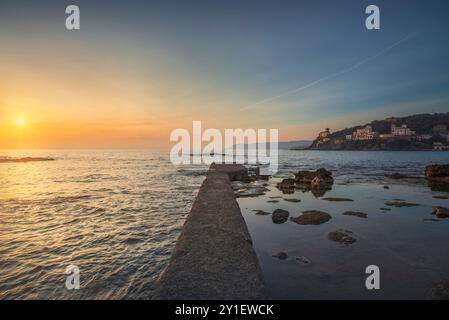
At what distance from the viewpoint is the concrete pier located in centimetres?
467

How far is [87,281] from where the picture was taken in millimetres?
7109

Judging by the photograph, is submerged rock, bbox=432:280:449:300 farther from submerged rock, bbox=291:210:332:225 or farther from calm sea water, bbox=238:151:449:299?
submerged rock, bbox=291:210:332:225

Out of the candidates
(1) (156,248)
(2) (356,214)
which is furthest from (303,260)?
(2) (356,214)

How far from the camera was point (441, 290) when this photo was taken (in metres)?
6.07

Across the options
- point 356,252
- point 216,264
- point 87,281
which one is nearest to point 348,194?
point 356,252

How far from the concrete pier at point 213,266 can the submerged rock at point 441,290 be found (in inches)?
180

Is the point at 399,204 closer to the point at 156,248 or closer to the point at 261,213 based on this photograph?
the point at 261,213

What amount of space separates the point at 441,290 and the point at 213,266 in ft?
19.5

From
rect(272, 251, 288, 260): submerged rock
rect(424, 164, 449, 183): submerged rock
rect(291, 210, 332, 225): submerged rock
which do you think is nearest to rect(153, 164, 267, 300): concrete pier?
rect(272, 251, 288, 260): submerged rock

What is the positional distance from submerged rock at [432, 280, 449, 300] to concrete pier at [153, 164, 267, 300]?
4.58 metres

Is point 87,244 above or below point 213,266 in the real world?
below

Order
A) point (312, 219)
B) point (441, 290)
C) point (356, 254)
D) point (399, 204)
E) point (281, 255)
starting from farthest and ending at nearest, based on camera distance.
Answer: point (399, 204), point (312, 219), point (356, 254), point (281, 255), point (441, 290)

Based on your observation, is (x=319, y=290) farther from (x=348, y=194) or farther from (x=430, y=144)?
(x=430, y=144)
